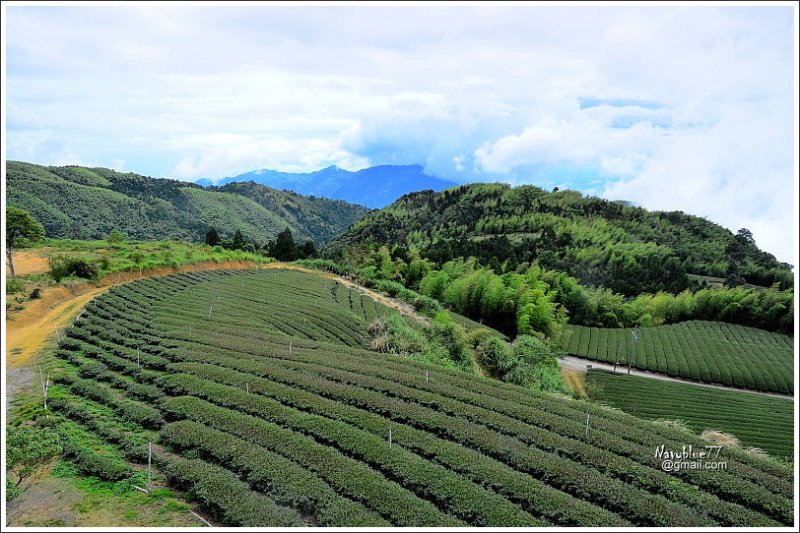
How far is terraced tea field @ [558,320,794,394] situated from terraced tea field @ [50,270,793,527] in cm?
4545

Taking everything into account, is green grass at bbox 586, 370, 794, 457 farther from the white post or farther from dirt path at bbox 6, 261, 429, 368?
the white post

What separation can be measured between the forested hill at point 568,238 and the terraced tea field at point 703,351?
21835mm

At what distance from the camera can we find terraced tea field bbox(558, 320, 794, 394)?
53.7 meters

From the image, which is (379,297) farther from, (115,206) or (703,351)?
(115,206)

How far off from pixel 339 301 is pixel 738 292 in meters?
73.8

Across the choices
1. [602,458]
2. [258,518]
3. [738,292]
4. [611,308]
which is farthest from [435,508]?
[738,292]

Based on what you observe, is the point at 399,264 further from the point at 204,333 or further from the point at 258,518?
the point at 258,518

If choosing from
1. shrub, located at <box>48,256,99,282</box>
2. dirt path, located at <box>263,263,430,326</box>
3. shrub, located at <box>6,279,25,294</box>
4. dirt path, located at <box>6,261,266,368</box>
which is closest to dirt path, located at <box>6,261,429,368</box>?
dirt path, located at <box>6,261,266,368</box>

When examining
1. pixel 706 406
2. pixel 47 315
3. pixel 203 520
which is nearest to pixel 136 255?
pixel 47 315

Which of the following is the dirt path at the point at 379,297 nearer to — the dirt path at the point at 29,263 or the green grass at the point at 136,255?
the green grass at the point at 136,255

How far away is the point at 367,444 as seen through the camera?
13.5m

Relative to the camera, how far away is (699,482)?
42.5 feet

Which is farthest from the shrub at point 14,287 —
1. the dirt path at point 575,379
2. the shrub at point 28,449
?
the dirt path at point 575,379

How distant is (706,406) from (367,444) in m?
41.0
